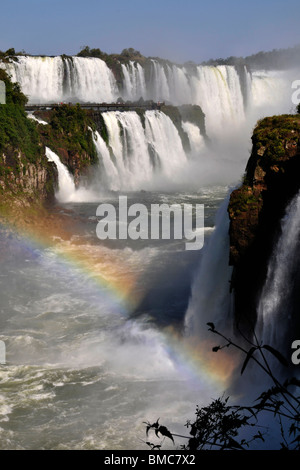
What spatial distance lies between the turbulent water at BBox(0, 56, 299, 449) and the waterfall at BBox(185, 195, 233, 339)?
4cm

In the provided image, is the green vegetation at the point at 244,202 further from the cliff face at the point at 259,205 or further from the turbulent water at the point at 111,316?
the turbulent water at the point at 111,316

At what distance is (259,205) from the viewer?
11.7 m

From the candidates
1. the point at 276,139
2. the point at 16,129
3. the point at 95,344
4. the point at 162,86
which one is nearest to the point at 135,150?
the point at 16,129

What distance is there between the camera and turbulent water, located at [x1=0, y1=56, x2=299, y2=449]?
11.1 m

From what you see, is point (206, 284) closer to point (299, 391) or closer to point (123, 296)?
point (123, 296)

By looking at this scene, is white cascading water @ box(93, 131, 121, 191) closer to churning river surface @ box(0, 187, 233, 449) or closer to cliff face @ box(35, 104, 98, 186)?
cliff face @ box(35, 104, 98, 186)

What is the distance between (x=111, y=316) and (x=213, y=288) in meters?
4.20

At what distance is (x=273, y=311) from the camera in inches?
409

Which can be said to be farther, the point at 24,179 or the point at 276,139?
the point at 24,179

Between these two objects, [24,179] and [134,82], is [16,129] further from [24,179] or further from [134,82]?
[134,82]

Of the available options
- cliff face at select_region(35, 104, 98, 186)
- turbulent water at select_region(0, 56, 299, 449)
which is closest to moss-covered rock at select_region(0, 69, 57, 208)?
turbulent water at select_region(0, 56, 299, 449)

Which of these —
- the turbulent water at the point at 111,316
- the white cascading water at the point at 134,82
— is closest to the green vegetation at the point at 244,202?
the turbulent water at the point at 111,316

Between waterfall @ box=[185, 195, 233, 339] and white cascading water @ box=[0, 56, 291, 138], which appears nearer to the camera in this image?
waterfall @ box=[185, 195, 233, 339]
